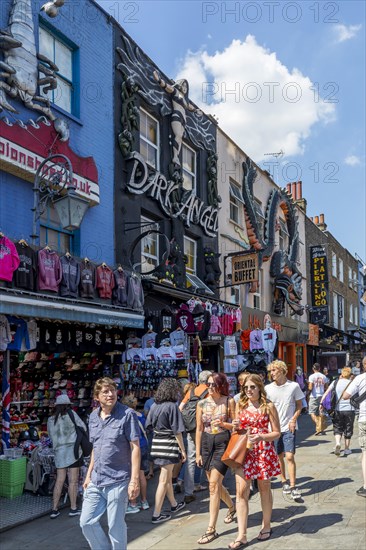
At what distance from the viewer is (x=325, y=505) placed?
7262 mm

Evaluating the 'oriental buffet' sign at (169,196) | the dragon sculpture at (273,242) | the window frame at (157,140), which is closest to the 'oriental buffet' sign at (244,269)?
the dragon sculpture at (273,242)

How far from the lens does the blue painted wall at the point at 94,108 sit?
11352 millimetres

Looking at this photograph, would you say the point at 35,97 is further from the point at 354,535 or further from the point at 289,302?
the point at 289,302

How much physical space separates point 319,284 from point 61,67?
67.5 ft

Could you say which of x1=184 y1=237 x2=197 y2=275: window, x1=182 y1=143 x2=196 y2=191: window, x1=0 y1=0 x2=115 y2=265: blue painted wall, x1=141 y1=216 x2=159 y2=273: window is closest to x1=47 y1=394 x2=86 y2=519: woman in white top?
x1=0 y1=0 x2=115 y2=265: blue painted wall

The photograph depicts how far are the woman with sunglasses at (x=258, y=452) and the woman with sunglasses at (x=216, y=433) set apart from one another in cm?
33

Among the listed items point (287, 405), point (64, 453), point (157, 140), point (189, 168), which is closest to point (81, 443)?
point (64, 453)

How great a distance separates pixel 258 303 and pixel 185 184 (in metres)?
7.27

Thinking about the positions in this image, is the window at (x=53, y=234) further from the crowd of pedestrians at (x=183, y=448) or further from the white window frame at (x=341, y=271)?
the white window frame at (x=341, y=271)

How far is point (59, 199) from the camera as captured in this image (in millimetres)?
9336

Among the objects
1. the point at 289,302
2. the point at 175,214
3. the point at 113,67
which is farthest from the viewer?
the point at 289,302

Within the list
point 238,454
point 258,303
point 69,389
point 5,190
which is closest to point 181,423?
point 238,454

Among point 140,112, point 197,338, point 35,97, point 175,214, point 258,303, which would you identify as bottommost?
point 197,338

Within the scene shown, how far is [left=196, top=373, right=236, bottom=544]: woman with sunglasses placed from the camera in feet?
20.9
